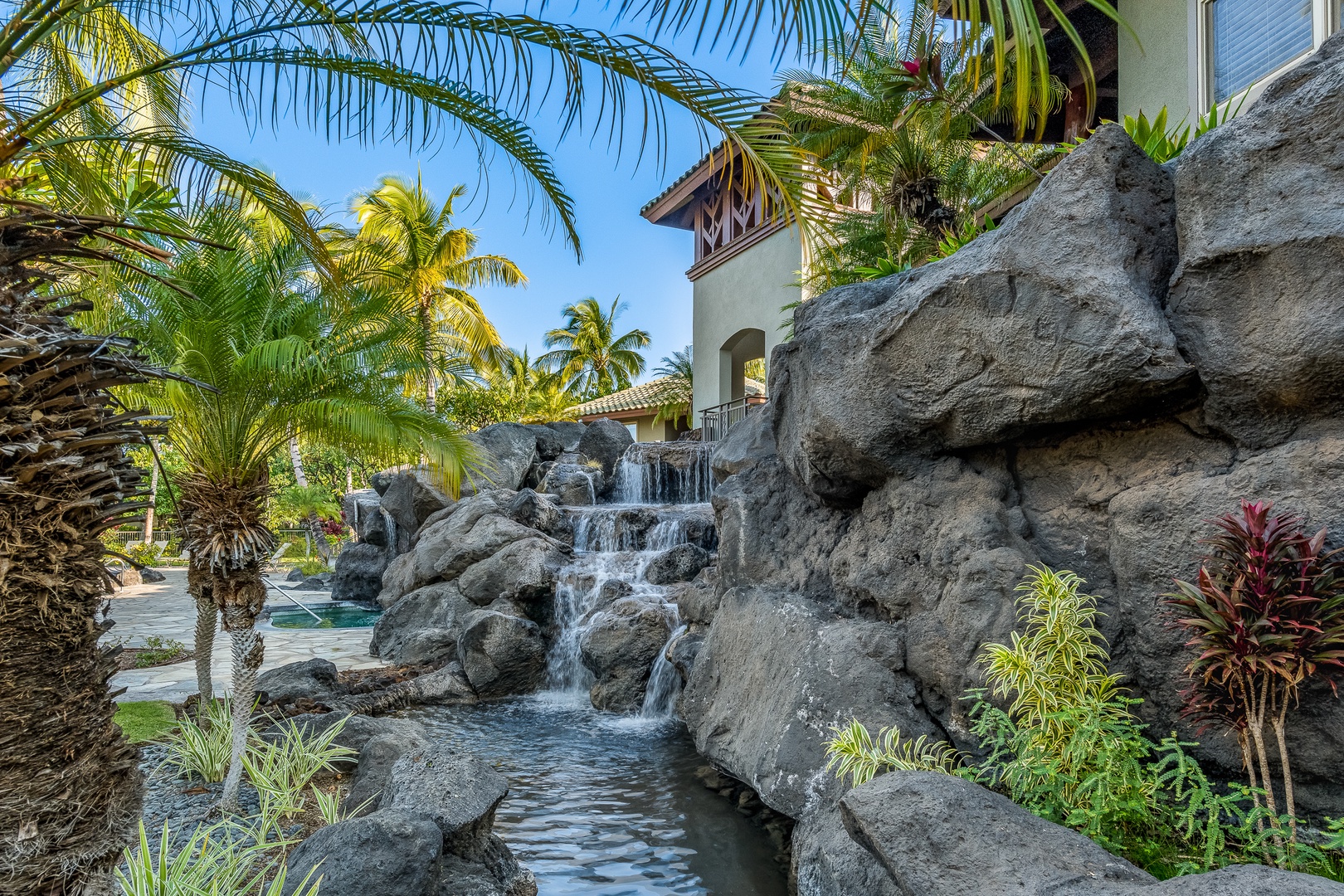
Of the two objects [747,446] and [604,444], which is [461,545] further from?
[604,444]

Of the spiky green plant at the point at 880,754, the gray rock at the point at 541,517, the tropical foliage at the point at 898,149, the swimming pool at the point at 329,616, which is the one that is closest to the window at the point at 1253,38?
the tropical foliage at the point at 898,149

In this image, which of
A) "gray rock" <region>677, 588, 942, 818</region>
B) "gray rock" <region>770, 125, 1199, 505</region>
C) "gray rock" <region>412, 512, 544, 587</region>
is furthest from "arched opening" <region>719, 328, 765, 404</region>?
"gray rock" <region>770, 125, 1199, 505</region>

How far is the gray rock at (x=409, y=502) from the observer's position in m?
19.6

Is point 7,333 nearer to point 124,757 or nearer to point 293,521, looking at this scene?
point 124,757

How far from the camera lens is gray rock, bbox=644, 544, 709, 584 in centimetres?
1188

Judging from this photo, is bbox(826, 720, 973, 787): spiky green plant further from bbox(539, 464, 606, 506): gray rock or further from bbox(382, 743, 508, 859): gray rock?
bbox(539, 464, 606, 506): gray rock

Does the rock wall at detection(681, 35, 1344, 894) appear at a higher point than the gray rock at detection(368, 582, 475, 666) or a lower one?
higher

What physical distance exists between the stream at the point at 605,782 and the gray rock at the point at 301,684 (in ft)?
3.42

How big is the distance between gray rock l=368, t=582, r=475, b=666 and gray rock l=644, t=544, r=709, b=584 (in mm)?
2785

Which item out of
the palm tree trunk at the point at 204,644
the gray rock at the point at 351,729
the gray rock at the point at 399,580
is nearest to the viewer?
the gray rock at the point at 351,729

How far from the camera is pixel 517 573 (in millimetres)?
11977

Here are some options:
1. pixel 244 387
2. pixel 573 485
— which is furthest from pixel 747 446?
pixel 573 485

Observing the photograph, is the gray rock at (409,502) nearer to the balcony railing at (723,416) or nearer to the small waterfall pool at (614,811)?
the balcony railing at (723,416)

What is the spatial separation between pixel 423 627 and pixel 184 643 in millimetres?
4063
